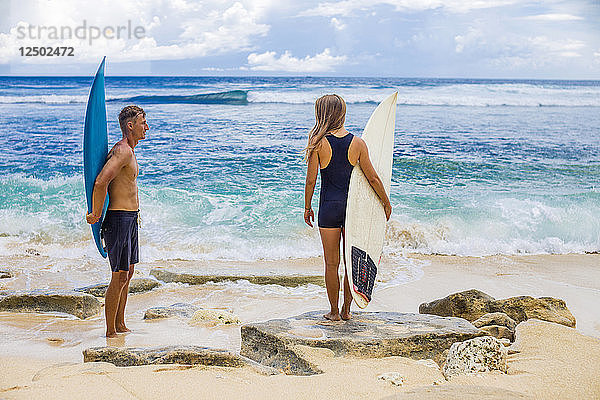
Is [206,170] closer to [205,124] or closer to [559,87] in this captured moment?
[205,124]

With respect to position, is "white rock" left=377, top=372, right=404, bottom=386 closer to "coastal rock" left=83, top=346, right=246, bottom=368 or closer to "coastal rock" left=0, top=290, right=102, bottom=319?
"coastal rock" left=83, top=346, right=246, bottom=368

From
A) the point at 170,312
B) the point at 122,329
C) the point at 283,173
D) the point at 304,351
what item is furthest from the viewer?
the point at 283,173

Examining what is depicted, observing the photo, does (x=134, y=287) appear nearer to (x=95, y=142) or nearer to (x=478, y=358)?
(x=95, y=142)

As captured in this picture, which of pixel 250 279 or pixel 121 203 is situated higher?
pixel 121 203

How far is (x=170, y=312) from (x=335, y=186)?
1723 millimetres

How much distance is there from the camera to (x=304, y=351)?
2.85 m

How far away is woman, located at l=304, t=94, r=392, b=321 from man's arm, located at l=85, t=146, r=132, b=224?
1.06 meters

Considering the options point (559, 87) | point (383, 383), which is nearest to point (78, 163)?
point (383, 383)

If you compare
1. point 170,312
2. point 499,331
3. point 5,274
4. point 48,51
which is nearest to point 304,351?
point 499,331

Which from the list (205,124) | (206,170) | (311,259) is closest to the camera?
(311,259)

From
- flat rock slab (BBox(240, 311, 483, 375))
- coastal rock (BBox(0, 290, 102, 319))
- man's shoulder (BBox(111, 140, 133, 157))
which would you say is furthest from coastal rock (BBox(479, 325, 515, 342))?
coastal rock (BBox(0, 290, 102, 319))

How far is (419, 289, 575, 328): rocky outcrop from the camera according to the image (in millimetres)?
3676

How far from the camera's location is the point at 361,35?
20.2 meters

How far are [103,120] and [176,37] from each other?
17.2 metres
